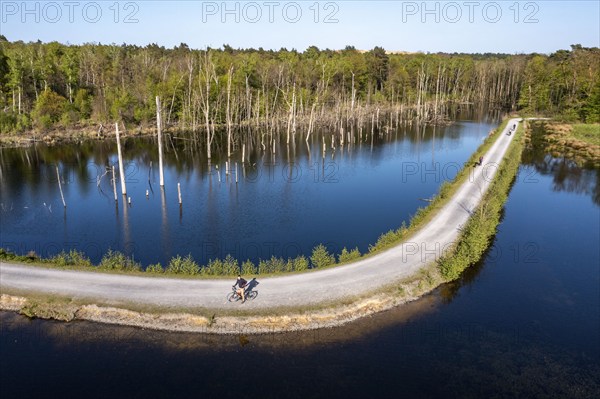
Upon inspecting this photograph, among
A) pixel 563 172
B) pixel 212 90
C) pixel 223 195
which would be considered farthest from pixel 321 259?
pixel 212 90

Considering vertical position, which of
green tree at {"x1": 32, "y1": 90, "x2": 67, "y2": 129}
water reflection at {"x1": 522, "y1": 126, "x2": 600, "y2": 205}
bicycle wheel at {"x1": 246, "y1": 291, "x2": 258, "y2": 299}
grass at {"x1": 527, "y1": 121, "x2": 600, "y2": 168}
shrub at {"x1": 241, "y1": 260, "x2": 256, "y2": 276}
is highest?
green tree at {"x1": 32, "y1": 90, "x2": 67, "y2": 129}

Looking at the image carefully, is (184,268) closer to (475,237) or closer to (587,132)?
(475,237)

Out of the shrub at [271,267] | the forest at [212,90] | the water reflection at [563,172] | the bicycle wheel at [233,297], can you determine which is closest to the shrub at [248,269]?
the shrub at [271,267]

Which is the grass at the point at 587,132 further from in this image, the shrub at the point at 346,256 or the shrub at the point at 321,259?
the shrub at the point at 321,259

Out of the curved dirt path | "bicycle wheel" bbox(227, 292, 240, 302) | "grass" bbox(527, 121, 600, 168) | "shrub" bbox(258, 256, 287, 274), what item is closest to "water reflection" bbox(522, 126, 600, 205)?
"grass" bbox(527, 121, 600, 168)

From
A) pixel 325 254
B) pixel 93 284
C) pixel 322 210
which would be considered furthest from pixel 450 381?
pixel 322 210

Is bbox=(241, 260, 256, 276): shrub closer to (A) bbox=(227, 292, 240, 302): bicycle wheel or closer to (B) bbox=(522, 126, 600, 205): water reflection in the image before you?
(A) bbox=(227, 292, 240, 302): bicycle wheel
